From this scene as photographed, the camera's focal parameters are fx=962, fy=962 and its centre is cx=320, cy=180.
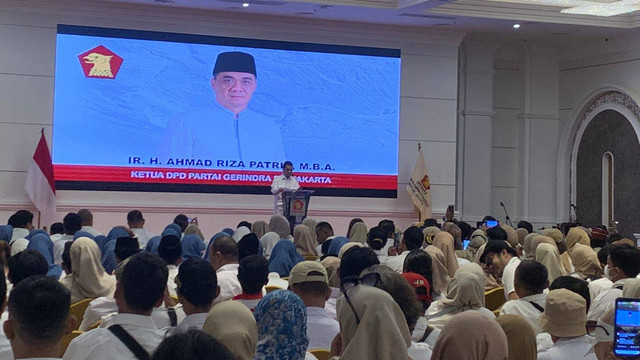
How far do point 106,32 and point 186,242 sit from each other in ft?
20.7

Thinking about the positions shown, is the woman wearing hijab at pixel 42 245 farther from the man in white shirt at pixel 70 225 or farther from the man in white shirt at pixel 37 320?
the man in white shirt at pixel 37 320

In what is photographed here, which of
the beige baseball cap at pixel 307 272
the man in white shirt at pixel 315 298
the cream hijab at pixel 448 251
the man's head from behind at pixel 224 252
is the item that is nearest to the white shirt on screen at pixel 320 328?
the man in white shirt at pixel 315 298

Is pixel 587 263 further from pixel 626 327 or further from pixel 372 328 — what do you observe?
pixel 372 328

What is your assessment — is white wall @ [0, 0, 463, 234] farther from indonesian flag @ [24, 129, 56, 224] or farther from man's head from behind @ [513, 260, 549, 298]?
man's head from behind @ [513, 260, 549, 298]

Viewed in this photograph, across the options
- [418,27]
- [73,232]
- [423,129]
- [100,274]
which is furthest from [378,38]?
[100,274]

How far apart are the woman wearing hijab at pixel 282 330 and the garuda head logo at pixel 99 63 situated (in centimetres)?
1034

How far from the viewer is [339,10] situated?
13.3 metres

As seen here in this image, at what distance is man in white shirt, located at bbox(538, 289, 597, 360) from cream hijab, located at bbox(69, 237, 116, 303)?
2.70m

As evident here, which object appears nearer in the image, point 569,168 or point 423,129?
point 423,129

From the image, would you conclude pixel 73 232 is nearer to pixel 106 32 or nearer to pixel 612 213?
pixel 106 32

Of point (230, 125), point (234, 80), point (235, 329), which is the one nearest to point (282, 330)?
point (235, 329)

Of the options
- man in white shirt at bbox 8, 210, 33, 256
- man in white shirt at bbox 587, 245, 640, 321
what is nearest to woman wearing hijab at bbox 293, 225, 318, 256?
man in white shirt at bbox 8, 210, 33, 256

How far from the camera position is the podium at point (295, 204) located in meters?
11.9

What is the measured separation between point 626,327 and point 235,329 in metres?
1.45
